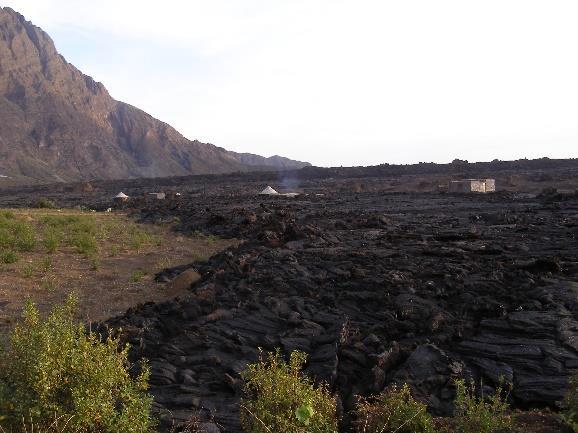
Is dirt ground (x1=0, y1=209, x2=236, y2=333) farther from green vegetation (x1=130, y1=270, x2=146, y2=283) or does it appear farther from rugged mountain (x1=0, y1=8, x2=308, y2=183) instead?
rugged mountain (x1=0, y1=8, x2=308, y2=183)

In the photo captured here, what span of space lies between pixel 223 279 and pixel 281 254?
1.94 m

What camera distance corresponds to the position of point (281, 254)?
13.4m

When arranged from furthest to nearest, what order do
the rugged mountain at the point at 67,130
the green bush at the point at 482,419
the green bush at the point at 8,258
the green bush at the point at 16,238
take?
the rugged mountain at the point at 67,130
the green bush at the point at 16,238
the green bush at the point at 8,258
the green bush at the point at 482,419

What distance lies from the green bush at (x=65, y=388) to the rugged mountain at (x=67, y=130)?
331 feet

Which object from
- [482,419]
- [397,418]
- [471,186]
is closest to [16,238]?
[397,418]

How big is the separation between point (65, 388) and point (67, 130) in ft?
437

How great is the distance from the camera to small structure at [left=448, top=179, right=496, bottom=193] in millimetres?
36469

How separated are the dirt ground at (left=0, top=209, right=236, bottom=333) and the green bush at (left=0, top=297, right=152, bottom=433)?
4655mm

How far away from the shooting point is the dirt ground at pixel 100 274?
38.4ft

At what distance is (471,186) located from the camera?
3634cm

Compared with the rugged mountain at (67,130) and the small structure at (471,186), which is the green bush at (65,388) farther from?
the rugged mountain at (67,130)

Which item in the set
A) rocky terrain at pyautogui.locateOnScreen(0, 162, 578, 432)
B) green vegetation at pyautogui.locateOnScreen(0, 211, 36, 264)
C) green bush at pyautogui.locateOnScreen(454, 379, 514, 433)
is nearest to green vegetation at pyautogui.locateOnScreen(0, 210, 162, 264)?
green vegetation at pyautogui.locateOnScreen(0, 211, 36, 264)

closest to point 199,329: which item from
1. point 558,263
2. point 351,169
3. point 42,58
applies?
point 558,263

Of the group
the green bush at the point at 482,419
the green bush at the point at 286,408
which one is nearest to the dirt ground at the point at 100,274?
the green bush at the point at 286,408
